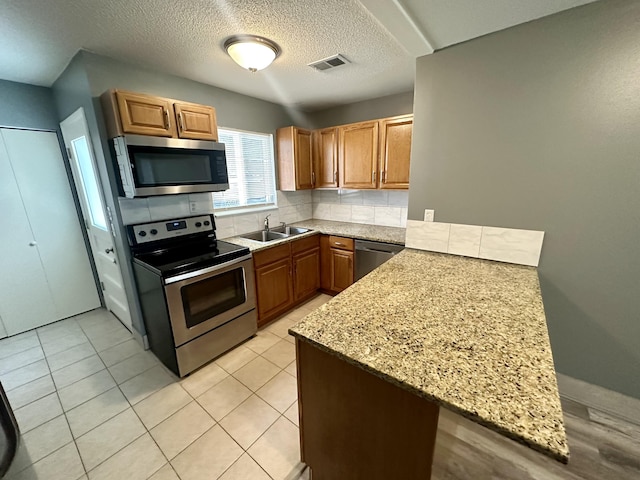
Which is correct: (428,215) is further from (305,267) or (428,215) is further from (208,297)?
(208,297)

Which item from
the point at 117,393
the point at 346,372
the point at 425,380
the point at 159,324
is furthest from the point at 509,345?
the point at 117,393

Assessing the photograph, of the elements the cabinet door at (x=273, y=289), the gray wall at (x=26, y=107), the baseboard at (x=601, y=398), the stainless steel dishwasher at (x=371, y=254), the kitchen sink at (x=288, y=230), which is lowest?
the baseboard at (x=601, y=398)

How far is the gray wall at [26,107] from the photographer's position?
→ 7.47 feet

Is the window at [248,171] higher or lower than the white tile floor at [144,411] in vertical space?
higher

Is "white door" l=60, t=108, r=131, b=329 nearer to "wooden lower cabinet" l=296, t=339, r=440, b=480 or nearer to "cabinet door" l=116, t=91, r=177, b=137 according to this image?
"cabinet door" l=116, t=91, r=177, b=137

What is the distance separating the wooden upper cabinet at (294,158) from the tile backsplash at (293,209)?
0.92 ft

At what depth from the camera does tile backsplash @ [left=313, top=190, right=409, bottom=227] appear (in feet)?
10.2

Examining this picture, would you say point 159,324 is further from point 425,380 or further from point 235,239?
point 425,380

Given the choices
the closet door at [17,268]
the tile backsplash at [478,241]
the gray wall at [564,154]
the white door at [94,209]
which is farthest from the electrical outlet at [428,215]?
the closet door at [17,268]

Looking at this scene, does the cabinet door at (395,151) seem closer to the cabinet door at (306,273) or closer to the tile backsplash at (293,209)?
the tile backsplash at (293,209)

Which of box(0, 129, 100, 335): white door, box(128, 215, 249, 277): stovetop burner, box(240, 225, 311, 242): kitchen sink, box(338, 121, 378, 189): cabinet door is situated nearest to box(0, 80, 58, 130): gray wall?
box(0, 129, 100, 335): white door

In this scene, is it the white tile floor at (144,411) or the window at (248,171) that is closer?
the white tile floor at (144,411)

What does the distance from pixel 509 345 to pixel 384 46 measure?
2.01 metres

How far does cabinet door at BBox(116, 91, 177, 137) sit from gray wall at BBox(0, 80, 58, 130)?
1.54m
